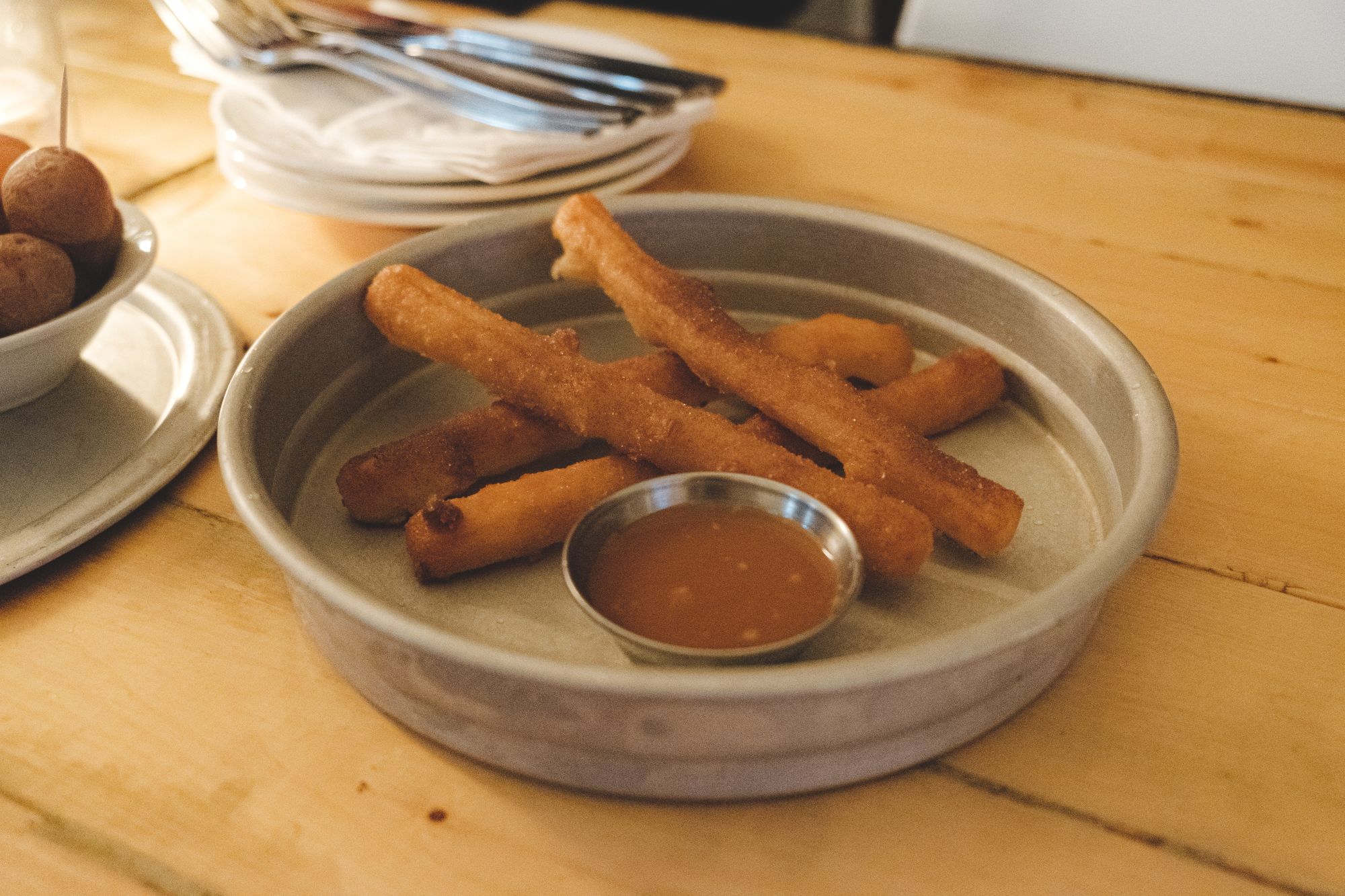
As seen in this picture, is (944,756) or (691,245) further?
(691,245)

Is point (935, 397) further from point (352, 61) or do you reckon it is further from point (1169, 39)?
point (1169, 39)

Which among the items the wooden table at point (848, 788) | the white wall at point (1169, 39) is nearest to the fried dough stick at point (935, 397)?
the wooden table at point (848, 788)

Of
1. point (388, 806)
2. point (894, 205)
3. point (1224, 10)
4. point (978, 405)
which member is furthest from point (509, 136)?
point (1224, 10)

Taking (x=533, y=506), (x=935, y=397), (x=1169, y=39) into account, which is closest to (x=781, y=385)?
(x=935, y=397)

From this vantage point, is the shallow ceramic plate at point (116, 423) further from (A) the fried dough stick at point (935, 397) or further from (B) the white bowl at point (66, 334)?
(A) the fried dough stick at point (935, 397)

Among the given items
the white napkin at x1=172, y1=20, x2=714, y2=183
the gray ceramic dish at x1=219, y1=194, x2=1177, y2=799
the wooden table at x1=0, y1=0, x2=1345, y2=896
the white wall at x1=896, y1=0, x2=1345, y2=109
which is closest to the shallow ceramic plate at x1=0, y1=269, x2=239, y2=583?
the wooden table at x1=0, y1=0, x2=1345, y2=896

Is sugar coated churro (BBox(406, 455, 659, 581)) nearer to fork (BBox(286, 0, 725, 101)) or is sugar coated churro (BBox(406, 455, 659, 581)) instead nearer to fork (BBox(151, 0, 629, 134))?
fork (BBox(151, 0, 629, 134))

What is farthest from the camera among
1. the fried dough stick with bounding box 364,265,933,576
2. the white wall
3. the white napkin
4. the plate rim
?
the white wall

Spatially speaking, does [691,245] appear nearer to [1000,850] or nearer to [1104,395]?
[1104,395]
